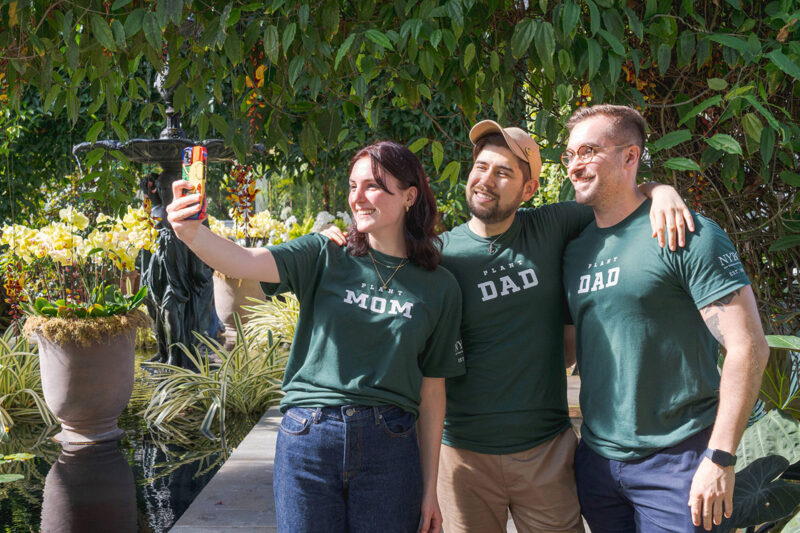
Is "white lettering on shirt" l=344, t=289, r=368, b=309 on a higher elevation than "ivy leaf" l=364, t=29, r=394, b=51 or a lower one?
lower

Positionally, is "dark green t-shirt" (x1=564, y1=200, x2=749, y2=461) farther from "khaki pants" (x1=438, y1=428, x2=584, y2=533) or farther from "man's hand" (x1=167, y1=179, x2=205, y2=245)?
"man's hand" (x1=167, y1=179, x2=205, y2=245)

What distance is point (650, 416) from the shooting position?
188 centimetres

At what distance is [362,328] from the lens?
1.91 m

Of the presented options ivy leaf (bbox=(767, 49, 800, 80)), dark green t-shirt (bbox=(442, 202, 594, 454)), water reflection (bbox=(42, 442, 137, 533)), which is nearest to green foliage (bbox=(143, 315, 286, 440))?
water reflection (bbox=(42, 442, 137, 533))

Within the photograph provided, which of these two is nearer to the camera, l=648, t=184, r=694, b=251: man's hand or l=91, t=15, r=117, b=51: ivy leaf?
l=648, t=184, r=694, b=251: man's hand

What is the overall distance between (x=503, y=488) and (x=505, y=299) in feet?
1.87

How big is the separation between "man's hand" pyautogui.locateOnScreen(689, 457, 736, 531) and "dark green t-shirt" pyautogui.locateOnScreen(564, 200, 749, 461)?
0.11m

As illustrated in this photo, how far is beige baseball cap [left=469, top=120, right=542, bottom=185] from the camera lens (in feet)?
7.03

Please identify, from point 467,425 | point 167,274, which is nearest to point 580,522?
point 467,425

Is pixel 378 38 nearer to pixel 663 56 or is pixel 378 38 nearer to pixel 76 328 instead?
pixel 663 56

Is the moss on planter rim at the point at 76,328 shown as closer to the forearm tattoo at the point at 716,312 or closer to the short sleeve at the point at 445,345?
the short sleeve at the point at 445,345

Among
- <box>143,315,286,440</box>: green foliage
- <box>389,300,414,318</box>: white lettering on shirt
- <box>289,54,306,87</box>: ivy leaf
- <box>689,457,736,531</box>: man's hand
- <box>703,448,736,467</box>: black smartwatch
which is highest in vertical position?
<box>289,54,306,87</box>: ivy leaf

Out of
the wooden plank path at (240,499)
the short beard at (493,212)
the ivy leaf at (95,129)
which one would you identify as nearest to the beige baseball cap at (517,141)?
the short beard at (493,212)

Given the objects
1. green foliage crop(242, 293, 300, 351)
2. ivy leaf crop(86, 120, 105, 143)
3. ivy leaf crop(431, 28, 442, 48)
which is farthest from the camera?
green foliage crop(242, 293, 300, 351)
